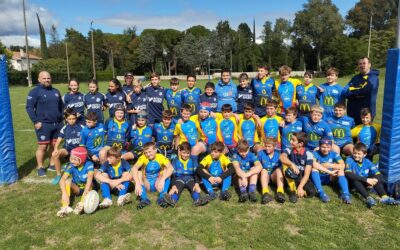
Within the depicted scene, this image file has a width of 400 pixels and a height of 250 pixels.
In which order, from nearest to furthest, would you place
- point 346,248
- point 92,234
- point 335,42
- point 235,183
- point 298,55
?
point 346,248, point 92,234, point 235,183, point 335,42, point 298,55

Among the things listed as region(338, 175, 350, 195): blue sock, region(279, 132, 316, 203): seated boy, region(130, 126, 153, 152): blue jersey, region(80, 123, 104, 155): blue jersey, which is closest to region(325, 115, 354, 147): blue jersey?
region(279, 132, 316, 203): seated boy

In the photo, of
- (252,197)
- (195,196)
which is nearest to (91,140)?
(195,196)

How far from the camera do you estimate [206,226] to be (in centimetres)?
392

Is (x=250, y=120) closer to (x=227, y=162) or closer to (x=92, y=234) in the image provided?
(x=227, y=162)

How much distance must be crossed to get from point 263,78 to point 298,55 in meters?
60.6

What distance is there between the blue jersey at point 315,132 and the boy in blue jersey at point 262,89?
3.83ft

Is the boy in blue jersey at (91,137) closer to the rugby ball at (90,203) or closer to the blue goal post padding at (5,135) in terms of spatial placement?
the blue goal post padding at (5,135)

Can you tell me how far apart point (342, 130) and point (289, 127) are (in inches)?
35.4

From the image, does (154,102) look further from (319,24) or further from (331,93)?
(319,24)

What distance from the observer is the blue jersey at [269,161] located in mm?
5066

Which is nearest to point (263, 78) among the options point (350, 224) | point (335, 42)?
point (350, 224)

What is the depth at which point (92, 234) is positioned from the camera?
3.81 meters

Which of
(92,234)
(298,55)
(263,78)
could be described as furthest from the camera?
(298,55)

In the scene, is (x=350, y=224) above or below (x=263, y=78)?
below
